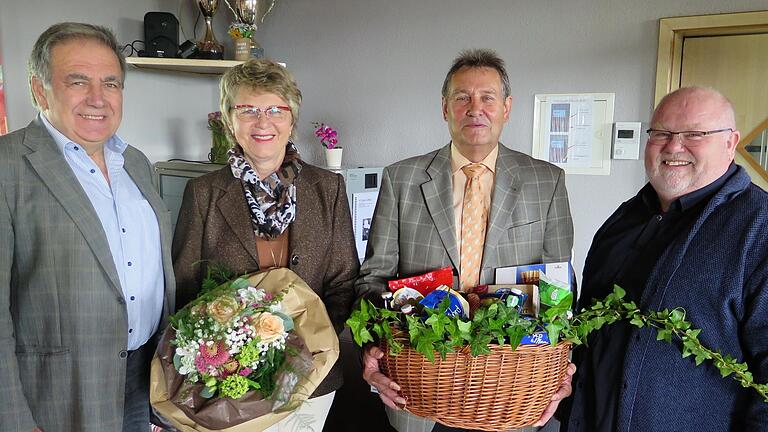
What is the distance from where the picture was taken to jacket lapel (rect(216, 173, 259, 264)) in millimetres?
1582

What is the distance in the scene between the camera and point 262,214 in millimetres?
1596

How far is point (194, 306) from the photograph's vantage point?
1281 millimetres

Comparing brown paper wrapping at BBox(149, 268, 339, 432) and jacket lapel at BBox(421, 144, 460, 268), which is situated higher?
jacket lapel at BBox(421, 144, 460, 268)

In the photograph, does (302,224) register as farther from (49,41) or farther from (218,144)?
(218,144)

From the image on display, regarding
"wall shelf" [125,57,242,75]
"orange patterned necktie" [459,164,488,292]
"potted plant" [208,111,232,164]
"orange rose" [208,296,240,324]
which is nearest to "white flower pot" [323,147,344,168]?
"potted plant" [208,111,232,164]

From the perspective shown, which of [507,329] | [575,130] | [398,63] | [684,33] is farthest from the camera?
[398,63]

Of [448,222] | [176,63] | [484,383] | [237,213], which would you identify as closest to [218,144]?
[176,63]

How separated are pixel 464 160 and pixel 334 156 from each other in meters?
2.07

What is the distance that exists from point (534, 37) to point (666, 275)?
2226 mm

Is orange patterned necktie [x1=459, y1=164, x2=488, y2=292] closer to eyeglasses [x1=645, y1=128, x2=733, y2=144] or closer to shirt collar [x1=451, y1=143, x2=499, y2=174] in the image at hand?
shirt collar [x1=451, y1=143, x2=499, y2=174]

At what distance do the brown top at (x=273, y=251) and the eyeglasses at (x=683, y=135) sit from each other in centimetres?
97

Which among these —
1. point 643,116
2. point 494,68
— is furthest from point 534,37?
point 494,68

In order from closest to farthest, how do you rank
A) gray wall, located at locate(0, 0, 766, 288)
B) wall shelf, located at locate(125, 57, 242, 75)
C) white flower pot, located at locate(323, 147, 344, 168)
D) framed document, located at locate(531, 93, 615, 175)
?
gray wall, located at locate(0, 0, 766, 288), framed document, located at locate(531, 93, 615, 175), wall shelf, located at locate(125, 57, 242, 75), white flower pot, located at locate(323, 147, 344, 168)

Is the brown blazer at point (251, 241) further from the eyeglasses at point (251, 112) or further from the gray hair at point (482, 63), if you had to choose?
the gray hair at point (482, 63)
